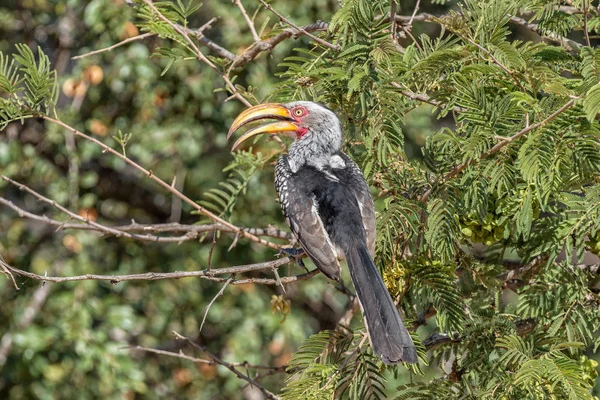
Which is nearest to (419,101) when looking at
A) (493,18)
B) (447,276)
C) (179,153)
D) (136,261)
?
(493,18)

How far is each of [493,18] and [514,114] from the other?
381 mm

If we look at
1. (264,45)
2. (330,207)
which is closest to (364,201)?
(330,207)

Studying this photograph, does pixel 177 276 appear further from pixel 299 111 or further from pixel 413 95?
pixel 299 111

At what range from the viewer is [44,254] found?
5691 mm

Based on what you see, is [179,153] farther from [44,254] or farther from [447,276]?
[447,276]

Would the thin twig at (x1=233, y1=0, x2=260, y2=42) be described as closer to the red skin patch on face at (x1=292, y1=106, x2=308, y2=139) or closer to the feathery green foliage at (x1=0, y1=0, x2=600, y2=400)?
the red skin patch on face at (x1=292, y1=106, x2=308, y2=139)

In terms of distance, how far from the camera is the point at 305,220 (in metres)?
3.37

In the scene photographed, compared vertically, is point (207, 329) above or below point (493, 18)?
below

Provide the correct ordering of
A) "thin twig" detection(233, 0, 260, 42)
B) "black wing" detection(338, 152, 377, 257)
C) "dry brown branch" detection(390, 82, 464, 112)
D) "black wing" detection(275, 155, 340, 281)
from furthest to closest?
"thin twig" detection(233, 0, 260, 42) < "black wing" detection(275, 155, 340, 281) < "black wing" detection(338, 152, 377, 257) < "dry brown branch" detection(390, 82, 464, 112)

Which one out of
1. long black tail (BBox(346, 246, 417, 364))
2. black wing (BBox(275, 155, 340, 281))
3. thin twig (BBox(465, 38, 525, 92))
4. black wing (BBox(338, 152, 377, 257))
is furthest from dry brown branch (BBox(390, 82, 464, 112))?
black wing (BBox(275, 155, 340, 281))

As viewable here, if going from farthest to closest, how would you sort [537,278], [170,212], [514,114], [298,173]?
[170,212] < [298,173] < [537,278] < [514,114]

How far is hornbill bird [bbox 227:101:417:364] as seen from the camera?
2.67 metres

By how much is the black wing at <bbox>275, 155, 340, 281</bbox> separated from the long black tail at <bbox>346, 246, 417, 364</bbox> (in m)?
0.23

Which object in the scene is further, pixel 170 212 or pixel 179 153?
pixel 170 212
